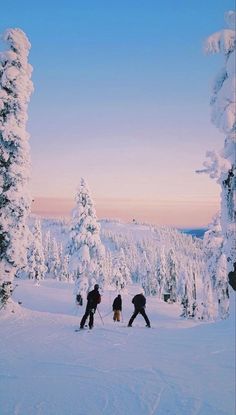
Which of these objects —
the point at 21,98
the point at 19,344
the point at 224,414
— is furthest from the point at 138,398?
the point at 21,98

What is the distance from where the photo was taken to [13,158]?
68.4 ft

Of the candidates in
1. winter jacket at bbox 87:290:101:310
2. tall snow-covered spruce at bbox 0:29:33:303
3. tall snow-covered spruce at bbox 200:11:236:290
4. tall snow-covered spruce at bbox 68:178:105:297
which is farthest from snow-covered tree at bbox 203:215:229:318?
tall snow-covered spruce at bbox 200:11:236:290

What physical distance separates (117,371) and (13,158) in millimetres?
14086

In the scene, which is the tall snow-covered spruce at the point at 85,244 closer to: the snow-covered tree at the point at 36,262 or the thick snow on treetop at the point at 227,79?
the thick snow on treetop at the point at 227,79

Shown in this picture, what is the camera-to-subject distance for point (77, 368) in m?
9.72

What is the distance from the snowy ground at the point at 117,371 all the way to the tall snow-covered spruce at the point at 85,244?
21.1 m

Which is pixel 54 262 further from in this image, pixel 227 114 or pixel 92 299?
pixel 227 114

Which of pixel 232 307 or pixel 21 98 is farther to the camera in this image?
pixel 21 98

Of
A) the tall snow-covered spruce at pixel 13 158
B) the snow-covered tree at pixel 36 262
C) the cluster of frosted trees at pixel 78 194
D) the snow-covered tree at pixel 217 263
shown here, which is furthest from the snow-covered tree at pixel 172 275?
the tall snow-covered spruce at pixel 13 158

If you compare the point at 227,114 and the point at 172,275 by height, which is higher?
the point at 227,114

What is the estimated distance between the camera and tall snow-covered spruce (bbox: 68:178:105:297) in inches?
1473

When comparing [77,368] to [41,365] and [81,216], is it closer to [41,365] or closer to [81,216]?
[41,365]

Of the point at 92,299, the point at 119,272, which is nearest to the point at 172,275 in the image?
the point at 119,272

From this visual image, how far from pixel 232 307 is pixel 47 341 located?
6213 millimetres
